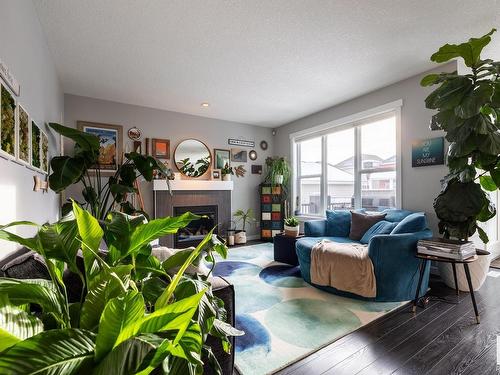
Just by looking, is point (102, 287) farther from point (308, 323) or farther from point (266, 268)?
point (266, 268)

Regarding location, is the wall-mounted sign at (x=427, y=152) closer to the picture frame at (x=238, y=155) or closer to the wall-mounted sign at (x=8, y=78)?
the picture frame at (x=238, y=155)

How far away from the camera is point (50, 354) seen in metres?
0.41

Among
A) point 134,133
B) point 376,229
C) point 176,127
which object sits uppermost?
point 176,127

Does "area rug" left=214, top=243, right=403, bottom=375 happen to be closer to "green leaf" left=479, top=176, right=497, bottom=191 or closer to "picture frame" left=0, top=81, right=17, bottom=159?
"green leaf" left=479, top=176, right=497, bottom=191

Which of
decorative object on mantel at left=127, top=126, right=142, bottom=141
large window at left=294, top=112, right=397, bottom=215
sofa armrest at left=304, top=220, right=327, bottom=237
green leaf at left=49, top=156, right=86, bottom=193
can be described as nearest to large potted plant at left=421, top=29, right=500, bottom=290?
large window at left=294, top=112, right=397, bottom=215

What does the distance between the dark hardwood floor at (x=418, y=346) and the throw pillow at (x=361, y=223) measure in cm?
117

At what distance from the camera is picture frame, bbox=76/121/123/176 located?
3.96 metres

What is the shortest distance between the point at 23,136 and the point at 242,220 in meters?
4.14

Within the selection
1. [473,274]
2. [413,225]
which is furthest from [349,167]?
[473,274]

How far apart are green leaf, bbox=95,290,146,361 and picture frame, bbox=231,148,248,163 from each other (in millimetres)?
4836

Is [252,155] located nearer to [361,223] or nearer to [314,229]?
[314,229]

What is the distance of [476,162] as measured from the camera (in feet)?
6.77

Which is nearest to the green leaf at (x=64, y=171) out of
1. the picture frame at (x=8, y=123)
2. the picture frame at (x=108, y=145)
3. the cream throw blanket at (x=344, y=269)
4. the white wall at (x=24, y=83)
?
the white wall at (x=24, y=83)

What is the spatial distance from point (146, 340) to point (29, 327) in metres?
0.24
